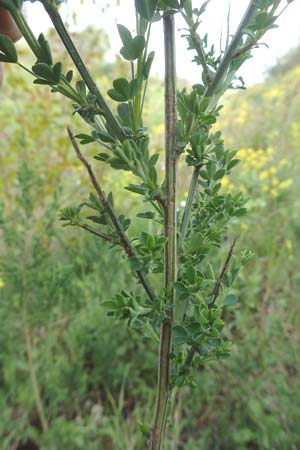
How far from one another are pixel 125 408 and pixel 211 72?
1568 mm

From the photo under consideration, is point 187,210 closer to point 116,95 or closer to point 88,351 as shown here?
point 116,95

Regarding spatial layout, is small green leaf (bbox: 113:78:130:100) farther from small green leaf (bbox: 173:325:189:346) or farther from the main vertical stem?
small green leaf (bbox: 173:325:189:346)

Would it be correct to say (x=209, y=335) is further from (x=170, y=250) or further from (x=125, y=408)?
(x=125, y=408)

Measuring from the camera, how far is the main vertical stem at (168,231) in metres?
0.43

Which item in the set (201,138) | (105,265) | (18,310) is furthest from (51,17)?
(18,310)

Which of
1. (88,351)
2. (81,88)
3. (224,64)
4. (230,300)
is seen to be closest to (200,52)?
(224,64)

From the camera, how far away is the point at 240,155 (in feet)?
9.59

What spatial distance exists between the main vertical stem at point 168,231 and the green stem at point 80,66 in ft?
0.20

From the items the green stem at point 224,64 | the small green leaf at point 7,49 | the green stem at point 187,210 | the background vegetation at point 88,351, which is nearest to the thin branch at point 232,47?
the green stem at point 224,64

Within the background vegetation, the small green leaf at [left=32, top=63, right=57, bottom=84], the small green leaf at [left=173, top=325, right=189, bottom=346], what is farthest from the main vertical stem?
the background vegetation

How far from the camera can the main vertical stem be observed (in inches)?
17.1

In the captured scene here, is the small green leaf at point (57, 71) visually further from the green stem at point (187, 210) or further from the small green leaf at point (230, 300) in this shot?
the small green leaf at point (230, 300)

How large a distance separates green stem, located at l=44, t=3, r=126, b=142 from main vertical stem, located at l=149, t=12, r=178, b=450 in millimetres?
60

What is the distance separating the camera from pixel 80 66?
0.40 m
